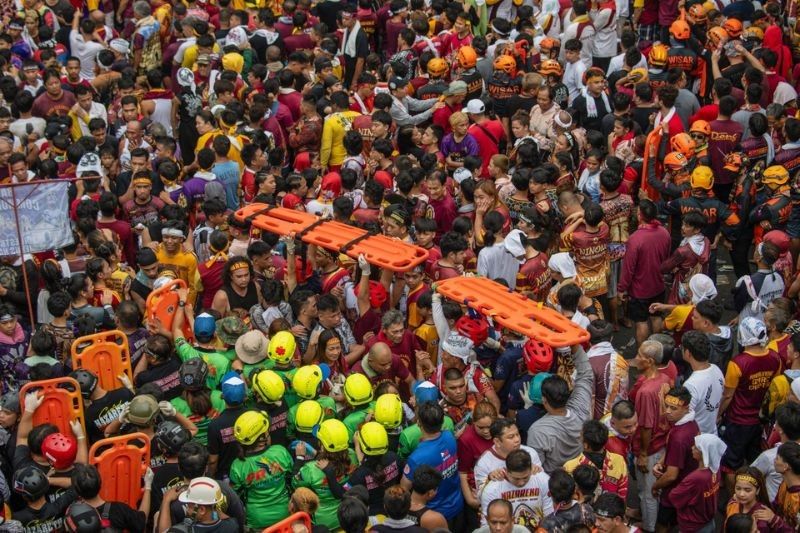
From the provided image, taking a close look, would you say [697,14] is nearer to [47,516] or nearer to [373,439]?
[373,439]

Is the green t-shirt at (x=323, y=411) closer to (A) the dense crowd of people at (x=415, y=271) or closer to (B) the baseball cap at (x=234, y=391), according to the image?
(A) the dense crowd of people at (x=415, y=271)

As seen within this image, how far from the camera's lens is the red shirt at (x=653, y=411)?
8.53 meters

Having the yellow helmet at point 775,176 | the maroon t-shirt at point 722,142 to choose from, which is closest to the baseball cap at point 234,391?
the yellow helmet at point 775,176

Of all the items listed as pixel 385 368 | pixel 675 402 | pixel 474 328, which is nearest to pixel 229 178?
pixel 385 368

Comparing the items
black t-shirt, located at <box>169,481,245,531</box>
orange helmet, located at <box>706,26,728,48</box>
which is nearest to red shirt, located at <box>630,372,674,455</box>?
black t-shirt, located at <box>169,481,245,531</box>

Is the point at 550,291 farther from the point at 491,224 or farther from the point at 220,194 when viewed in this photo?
the point at 220,194

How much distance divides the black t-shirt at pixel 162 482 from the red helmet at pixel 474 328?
7.96ft

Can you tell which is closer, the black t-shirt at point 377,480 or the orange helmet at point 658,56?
the black t-shirt at point 377,480

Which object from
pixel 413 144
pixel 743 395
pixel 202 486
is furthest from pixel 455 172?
pixel 202 486

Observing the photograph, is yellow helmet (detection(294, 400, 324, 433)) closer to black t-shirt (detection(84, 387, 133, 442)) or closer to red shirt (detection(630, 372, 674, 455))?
black t-shirt (detection(84, 387, 133, 442))

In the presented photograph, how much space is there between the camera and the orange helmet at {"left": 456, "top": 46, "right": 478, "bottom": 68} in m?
14.1

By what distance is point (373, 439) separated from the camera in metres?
7.71

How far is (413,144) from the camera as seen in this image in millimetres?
13461

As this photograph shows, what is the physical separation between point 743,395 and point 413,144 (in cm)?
560
